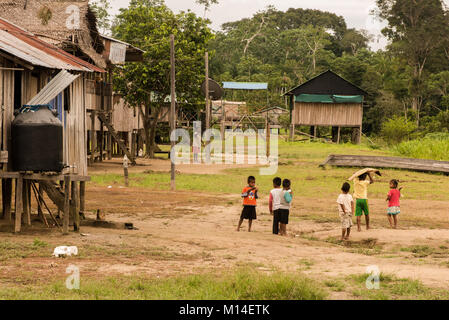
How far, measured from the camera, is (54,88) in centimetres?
1365

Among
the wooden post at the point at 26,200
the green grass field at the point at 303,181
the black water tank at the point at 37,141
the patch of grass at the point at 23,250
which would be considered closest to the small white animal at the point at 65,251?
→ the patch of grass at the point at 23,250

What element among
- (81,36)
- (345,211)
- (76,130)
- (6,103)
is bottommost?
(345,211)

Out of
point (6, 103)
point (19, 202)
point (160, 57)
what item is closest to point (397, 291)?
point (19, 202)

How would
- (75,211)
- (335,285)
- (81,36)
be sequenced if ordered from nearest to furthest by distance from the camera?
(335,285) < (75,211) < (81,36)

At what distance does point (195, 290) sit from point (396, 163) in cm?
2460

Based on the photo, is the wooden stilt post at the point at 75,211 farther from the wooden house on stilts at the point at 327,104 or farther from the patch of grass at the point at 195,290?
the wooden house on stilts at the point at 327,104

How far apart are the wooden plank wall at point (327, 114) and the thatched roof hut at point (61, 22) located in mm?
28342

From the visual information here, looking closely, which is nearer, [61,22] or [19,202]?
[19,202]

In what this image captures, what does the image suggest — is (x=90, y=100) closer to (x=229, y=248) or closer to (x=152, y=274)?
(x=229, y=248)

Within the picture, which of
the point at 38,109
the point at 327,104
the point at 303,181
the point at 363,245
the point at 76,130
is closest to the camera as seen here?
the point at 38,109

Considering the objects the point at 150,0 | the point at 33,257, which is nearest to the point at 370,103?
the point at 150,0

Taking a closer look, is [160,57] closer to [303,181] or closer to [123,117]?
[123,117]

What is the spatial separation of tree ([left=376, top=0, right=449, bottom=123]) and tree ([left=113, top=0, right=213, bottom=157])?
88.0ft

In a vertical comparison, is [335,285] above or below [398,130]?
below
